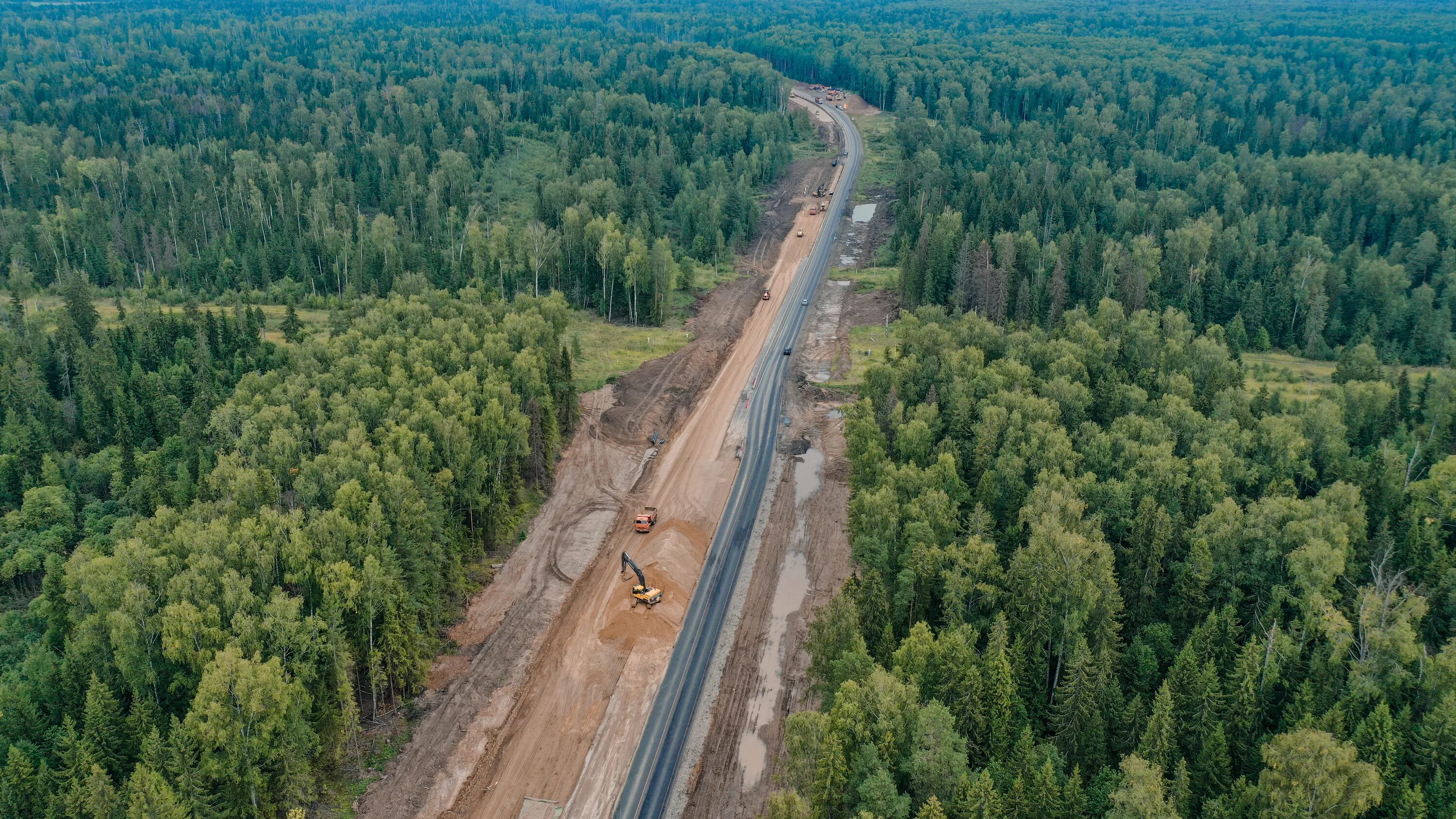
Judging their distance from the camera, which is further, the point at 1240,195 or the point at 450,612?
the point at 1240,195

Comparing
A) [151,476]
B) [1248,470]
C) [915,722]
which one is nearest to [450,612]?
[151,476]

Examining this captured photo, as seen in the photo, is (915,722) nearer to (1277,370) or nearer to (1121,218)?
(1277,370)

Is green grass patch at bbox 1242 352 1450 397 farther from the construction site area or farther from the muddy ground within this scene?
the construction site area

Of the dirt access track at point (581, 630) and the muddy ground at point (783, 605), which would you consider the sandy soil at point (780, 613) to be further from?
the dirt access track at point (581, 630)

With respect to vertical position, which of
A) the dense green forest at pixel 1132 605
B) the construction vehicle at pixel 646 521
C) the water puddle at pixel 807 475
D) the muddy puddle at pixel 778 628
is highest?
the dense green forest at pixel 1132 605

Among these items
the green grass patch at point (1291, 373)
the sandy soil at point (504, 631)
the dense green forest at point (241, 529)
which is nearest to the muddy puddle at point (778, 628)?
the sandy soil at point (504, 631)

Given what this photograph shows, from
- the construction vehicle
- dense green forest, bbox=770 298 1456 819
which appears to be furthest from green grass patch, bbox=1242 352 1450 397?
the construction vehicle

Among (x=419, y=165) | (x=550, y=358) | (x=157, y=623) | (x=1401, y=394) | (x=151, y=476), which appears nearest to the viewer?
(x=157, y=623)

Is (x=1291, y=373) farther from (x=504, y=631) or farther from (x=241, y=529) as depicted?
(x=241, y=529)
